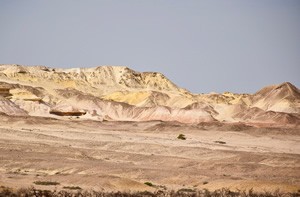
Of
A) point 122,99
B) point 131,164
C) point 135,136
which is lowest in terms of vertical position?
point 135,136

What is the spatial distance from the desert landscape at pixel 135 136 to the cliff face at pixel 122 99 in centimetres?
22

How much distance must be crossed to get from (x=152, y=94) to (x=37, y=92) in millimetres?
22738

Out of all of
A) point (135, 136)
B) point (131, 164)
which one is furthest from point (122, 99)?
point (131, 164)

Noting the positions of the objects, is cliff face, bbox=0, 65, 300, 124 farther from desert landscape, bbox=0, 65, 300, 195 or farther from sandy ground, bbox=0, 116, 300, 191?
sandy ground, bbox=0, 116, 300, 191

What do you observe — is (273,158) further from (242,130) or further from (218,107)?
(218,107)

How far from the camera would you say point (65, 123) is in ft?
247

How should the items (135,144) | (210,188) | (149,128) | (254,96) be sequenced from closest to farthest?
(210,188)
(135,144)
(149,128)
(254,96)

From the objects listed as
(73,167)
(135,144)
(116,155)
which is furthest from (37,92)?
(73,167)

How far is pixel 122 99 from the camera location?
412ft

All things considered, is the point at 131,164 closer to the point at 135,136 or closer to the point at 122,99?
the point at 135,136

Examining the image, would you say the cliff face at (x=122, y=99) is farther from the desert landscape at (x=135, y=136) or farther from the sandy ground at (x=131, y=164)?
the sandy ground at (x=131, y=164)

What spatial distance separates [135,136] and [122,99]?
6170 cm

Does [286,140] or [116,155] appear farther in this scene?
[286,140]

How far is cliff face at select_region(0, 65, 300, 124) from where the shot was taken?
93.7m
